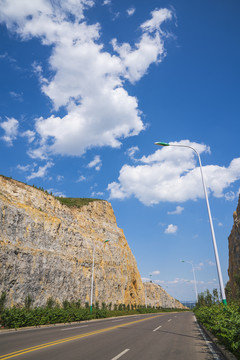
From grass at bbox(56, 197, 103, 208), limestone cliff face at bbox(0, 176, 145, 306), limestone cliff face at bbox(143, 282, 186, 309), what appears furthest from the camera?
limestone cliff face at bbox(143, 282, 186, 309)

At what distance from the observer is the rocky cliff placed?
28.5m

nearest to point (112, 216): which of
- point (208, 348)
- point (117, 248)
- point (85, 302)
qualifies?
point (117, 248)

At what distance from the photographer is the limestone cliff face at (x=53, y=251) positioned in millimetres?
28453

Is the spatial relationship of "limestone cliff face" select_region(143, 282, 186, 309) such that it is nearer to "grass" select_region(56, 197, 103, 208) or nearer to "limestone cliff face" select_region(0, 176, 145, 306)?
"limestone cliff face" select_region(0, 176, 145, 306)

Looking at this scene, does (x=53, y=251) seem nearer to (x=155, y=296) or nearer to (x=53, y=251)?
(x=53, y=251)

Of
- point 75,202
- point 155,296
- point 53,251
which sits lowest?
point 155,296

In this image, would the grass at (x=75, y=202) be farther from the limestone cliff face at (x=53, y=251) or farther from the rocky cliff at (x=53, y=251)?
the limestone cliff face at (x=53, y=251)

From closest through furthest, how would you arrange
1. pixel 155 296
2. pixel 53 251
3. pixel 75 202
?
pixel 53 251 < pixel 75 202 < pixel 155 296

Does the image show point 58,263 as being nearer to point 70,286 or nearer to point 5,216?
point 70,286

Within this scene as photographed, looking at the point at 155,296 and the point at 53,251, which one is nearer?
the point at 53,251

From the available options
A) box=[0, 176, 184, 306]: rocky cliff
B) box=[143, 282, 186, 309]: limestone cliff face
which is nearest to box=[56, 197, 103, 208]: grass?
box=[0, 176, 184, 306]: rocky cliff

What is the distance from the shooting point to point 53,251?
35562mm

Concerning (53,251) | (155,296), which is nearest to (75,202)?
(53,251)

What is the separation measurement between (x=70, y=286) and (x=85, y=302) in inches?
165
